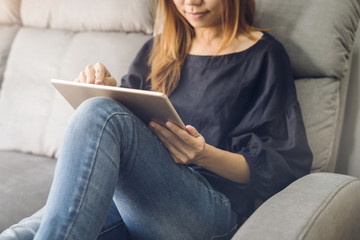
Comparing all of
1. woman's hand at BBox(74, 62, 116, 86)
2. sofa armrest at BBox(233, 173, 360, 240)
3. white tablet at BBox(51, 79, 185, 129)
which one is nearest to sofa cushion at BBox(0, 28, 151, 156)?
woman's hand at BBox(74, 62, 116, 86)

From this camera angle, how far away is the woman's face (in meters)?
0.91

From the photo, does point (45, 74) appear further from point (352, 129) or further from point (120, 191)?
point (352, 129)

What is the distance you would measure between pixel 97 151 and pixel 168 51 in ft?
1.75

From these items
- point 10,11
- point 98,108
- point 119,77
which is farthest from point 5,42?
point 98,108

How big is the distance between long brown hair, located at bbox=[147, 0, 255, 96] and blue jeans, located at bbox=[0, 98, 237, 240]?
1.11 feet

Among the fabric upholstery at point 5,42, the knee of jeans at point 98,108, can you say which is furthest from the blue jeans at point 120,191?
the fabric upholstery at point 5,42

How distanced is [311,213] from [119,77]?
796mm

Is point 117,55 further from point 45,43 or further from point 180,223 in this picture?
point 180,223

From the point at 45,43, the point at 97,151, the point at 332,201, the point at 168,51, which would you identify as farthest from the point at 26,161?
the point at 332,201

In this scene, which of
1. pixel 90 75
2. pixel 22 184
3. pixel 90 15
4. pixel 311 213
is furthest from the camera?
pixel 90 15

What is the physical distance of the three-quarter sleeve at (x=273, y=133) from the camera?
0.81m

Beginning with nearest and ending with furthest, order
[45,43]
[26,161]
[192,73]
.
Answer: [192,73] < [26,161] < [45,43]

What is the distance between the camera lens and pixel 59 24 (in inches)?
53.7

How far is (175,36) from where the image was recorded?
105 cm
